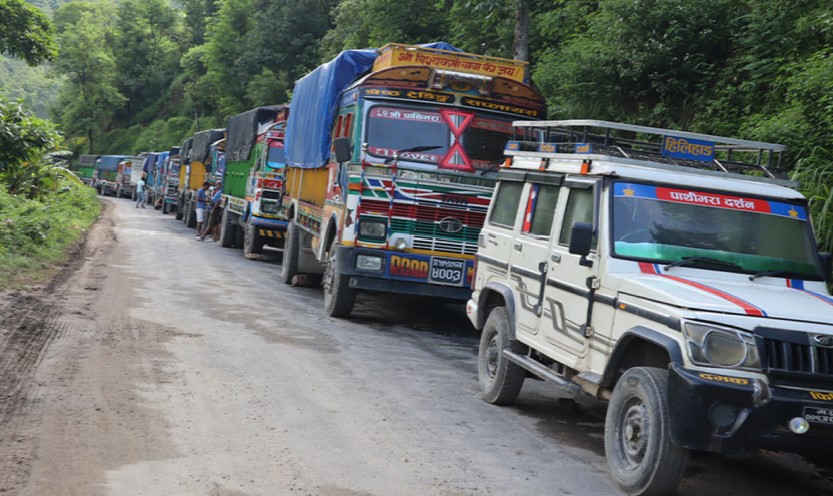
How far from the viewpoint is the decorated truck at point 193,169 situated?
29.8 meters

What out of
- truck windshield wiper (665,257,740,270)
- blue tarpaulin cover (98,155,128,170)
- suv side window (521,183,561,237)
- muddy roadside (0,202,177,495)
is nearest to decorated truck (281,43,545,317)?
muddy roadside (0,202,177,495)

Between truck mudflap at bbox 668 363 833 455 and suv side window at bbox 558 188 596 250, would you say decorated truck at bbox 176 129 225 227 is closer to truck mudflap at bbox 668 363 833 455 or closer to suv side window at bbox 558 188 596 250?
suv side window at bbox 558 188 596 250

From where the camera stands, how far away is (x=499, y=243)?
823 centimetres

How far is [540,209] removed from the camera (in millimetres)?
7547

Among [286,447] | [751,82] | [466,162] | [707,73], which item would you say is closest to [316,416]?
[286,447]

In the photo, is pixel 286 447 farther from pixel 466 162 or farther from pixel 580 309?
pixel 466 162

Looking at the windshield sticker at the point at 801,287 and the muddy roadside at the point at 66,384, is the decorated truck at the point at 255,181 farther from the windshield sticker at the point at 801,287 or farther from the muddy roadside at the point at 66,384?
the windshield sticker at the point at 801,287

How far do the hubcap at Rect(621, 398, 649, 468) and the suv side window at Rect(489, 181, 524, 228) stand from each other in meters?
2.76

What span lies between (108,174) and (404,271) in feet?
192

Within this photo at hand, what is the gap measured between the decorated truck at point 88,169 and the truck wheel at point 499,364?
65878 mm

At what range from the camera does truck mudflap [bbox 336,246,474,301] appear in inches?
455

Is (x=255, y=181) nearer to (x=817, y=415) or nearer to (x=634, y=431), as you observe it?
(x=634, y=431)

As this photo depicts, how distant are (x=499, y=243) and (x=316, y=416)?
2.41 m

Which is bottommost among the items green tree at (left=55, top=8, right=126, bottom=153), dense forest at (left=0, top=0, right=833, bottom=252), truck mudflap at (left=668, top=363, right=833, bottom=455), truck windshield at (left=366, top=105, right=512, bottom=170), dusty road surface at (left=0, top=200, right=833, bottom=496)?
dusty road surface at (left=0, top=200, right=833, bottom=496)
